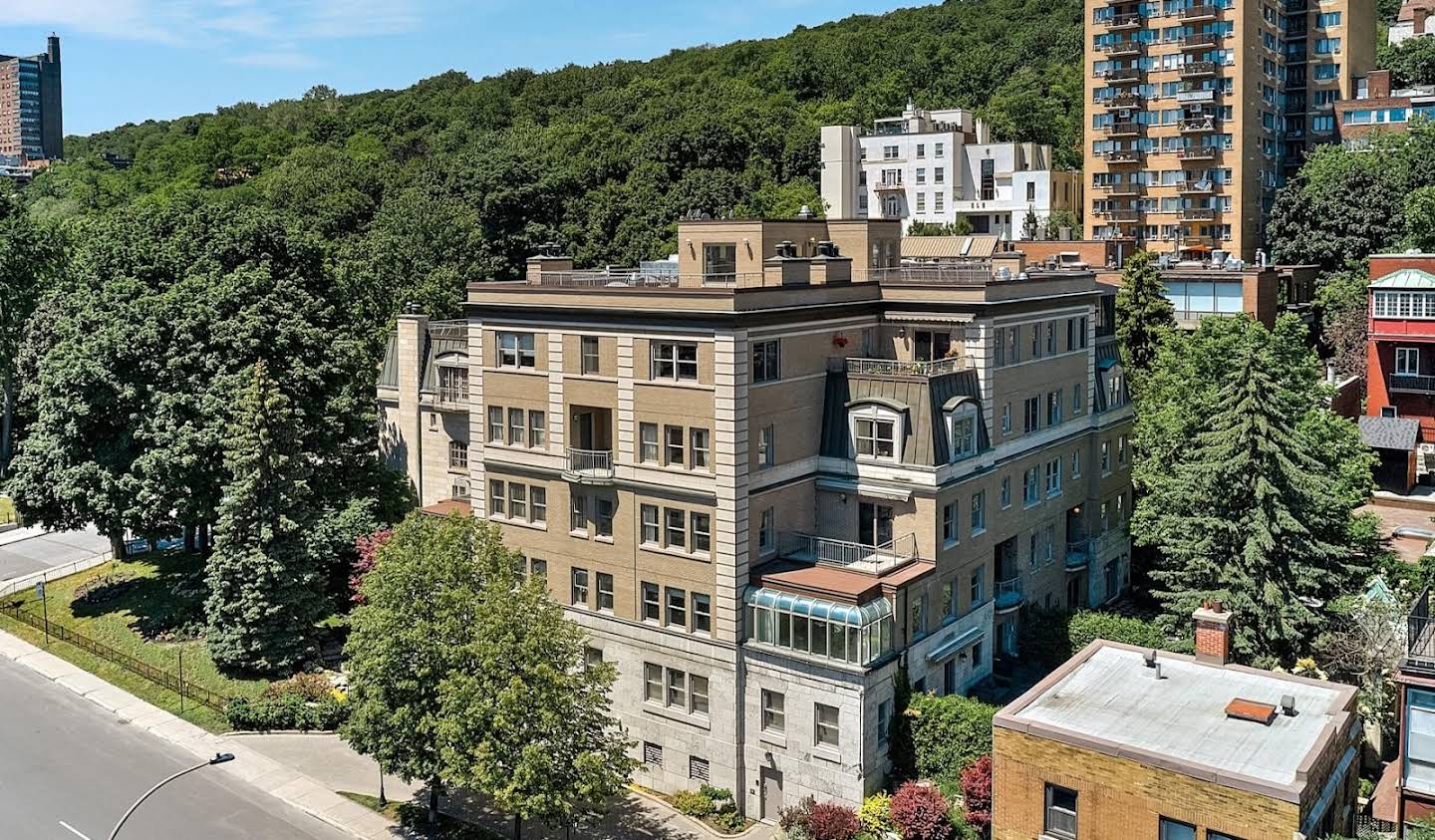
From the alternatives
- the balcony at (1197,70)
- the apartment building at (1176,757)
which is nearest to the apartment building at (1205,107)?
the balcony at (1197,70)

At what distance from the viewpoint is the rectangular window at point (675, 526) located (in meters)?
40.1

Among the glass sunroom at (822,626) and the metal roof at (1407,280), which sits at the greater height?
the metal roof at (1407,280)

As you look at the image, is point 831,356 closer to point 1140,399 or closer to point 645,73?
point 1140,399

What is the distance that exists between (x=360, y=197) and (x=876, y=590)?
99612mm

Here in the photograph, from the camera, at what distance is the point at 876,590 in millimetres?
37719

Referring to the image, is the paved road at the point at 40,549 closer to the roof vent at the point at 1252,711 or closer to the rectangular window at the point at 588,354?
the rectangular window at the point at 588,354

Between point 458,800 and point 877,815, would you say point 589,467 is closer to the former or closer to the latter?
point 458,800

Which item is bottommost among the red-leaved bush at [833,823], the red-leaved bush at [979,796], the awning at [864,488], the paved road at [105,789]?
the paved road at [105,789]

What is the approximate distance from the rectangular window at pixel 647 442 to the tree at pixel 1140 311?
30790 mm

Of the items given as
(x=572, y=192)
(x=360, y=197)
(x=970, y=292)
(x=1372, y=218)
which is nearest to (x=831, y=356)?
(x=970, y=292)

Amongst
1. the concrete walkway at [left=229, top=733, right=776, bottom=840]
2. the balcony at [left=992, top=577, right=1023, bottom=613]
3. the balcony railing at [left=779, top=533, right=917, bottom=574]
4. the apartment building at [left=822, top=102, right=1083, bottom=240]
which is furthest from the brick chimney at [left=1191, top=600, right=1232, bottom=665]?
→ the apartment building at [left=822, top=102, right=1083, bottom=240]

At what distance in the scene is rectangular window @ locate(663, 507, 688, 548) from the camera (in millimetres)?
40125

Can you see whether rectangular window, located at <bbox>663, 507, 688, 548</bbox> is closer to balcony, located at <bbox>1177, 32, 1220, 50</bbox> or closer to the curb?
the curb

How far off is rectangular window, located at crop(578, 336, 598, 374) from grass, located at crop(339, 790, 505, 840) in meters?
15.5
